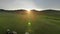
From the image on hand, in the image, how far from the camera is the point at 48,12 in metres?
1.47

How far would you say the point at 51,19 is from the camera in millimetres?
1456

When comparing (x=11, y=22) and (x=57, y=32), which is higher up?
(x=11, y=22)

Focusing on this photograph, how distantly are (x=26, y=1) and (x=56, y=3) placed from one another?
380 millimetres

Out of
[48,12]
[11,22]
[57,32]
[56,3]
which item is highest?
[56,3]

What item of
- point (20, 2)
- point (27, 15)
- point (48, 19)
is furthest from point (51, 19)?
point (20, 2)

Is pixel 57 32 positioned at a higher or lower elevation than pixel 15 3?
lower

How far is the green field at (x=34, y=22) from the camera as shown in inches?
57.0

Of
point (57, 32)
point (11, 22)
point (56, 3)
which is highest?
point (56, 3)

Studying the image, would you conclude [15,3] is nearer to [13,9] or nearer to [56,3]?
[13,9]

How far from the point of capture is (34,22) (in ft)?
4.80

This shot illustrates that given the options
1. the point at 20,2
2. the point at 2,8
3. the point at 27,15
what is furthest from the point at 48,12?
the point at 2,8

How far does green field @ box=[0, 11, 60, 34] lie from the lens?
4.75 ft

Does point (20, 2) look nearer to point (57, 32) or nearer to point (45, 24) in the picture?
point (45, 24)

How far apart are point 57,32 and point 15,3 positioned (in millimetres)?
636
